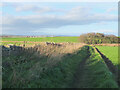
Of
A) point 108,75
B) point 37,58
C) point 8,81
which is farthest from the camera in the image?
point 37,58

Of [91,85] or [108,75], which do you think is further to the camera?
[108,75]

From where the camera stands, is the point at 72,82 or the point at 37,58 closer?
the point at 72,82

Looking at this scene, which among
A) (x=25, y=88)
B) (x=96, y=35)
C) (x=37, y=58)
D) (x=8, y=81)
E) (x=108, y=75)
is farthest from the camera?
(x=96, y=35)

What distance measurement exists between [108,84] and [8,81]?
496 centimetres

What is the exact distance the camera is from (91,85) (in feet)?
28.1

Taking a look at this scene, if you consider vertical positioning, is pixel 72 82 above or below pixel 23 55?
below

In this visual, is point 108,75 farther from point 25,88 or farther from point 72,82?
point 25,88

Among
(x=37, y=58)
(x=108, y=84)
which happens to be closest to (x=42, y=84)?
(x=108, y=84)

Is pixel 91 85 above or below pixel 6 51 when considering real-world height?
below

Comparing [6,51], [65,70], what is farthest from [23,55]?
[65,70]

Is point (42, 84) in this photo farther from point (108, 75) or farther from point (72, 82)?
point (108, 75)

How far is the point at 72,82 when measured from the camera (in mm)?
9078

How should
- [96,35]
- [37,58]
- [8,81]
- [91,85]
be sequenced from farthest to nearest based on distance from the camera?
[96,35] < [37,58] < [91,85] < [8,81]

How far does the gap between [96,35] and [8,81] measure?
74993 mm
